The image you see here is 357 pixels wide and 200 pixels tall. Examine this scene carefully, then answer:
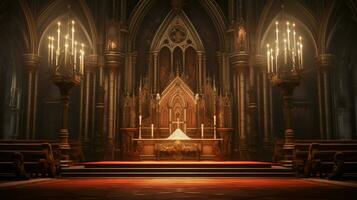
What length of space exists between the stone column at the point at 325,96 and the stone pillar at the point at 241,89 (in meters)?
4.18

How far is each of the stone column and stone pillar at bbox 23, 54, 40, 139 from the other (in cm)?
1589

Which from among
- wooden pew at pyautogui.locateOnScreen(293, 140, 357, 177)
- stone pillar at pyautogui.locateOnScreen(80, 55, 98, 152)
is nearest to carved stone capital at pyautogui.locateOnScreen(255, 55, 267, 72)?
wooden pew at pyautogui.locateOnScreen(293, 140, 357, 177)

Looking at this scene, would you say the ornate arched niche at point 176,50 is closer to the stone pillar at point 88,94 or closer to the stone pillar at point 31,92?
the stone pillar at point 88,94

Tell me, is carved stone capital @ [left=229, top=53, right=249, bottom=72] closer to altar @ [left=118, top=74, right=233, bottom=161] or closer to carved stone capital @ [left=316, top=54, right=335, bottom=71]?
altar @ [left=118, top=74, right=233, bottom=161]

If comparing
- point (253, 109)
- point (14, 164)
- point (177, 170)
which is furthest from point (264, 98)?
point (14, 164)

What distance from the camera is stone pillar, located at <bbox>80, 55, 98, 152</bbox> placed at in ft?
68.8

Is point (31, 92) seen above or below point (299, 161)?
above

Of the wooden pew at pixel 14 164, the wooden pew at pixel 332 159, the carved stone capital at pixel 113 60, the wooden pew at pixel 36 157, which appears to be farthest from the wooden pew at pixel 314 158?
the carved stone capital at pixel 113 60

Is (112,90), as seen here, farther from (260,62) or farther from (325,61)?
(325,61)

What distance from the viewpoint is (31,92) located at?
2094 centimetres

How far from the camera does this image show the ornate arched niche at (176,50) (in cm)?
Answer: 2280

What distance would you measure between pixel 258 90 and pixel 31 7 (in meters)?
13.5

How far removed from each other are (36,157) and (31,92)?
9.05 meters

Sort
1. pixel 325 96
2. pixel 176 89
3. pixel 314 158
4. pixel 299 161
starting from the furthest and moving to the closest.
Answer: pixel 176 89 < pixel 325 96 < pixel 299 161 < pixel 314 158
